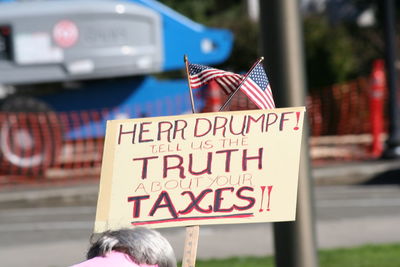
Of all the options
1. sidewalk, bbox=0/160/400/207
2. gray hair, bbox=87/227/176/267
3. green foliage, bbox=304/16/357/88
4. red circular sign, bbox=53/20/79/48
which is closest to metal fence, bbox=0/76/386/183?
sidewalk, bbox=0/160/400/207

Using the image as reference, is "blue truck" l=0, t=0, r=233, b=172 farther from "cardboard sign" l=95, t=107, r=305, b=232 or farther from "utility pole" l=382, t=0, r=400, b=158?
"cardboard sign" l=95, t=107, r=305, b=232

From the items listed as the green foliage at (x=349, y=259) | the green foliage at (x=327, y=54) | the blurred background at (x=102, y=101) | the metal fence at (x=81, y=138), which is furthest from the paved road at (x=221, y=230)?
the green foliage at (x=327, y=54)

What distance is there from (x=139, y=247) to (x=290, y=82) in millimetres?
2328

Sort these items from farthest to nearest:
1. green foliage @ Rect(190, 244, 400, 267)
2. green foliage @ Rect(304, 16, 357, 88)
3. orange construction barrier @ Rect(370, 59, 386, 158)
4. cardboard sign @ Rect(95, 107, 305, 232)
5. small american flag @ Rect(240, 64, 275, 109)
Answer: green foliage @ Rect(304, 16, 357, 88)
orange construction barrier @ Rect(370, 59, 386, 158)
green foliage @ Rect(190, 244, 400, 267)
small american flag @ Rect(240, 64, 275, 109)
cardboard sign @ Rect(95, 107, 305, 232)

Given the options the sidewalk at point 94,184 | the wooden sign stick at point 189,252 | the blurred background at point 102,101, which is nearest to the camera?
the wooden sign stick at point 189,252

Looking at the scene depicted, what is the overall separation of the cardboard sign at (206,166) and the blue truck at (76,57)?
1034 cm

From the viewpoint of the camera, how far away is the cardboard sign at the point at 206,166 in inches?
139

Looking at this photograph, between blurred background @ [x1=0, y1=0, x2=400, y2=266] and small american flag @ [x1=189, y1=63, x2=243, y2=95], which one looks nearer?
small american flag @ [x1=189, y1=63, x2=243, y2=95]

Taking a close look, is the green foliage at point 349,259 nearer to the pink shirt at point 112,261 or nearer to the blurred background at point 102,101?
the blurred background at point 102,101

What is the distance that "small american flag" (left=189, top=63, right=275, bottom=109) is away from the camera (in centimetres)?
381

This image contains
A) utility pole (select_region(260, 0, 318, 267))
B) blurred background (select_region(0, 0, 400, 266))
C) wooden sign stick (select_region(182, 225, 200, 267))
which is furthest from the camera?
blurred background (select_region(0, 0, 400, 266))

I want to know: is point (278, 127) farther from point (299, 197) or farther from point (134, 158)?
point (299, 197)

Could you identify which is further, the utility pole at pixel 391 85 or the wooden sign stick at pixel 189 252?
the utility pole at pixel 391 85

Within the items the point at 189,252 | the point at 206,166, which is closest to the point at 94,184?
the point at 206,166
